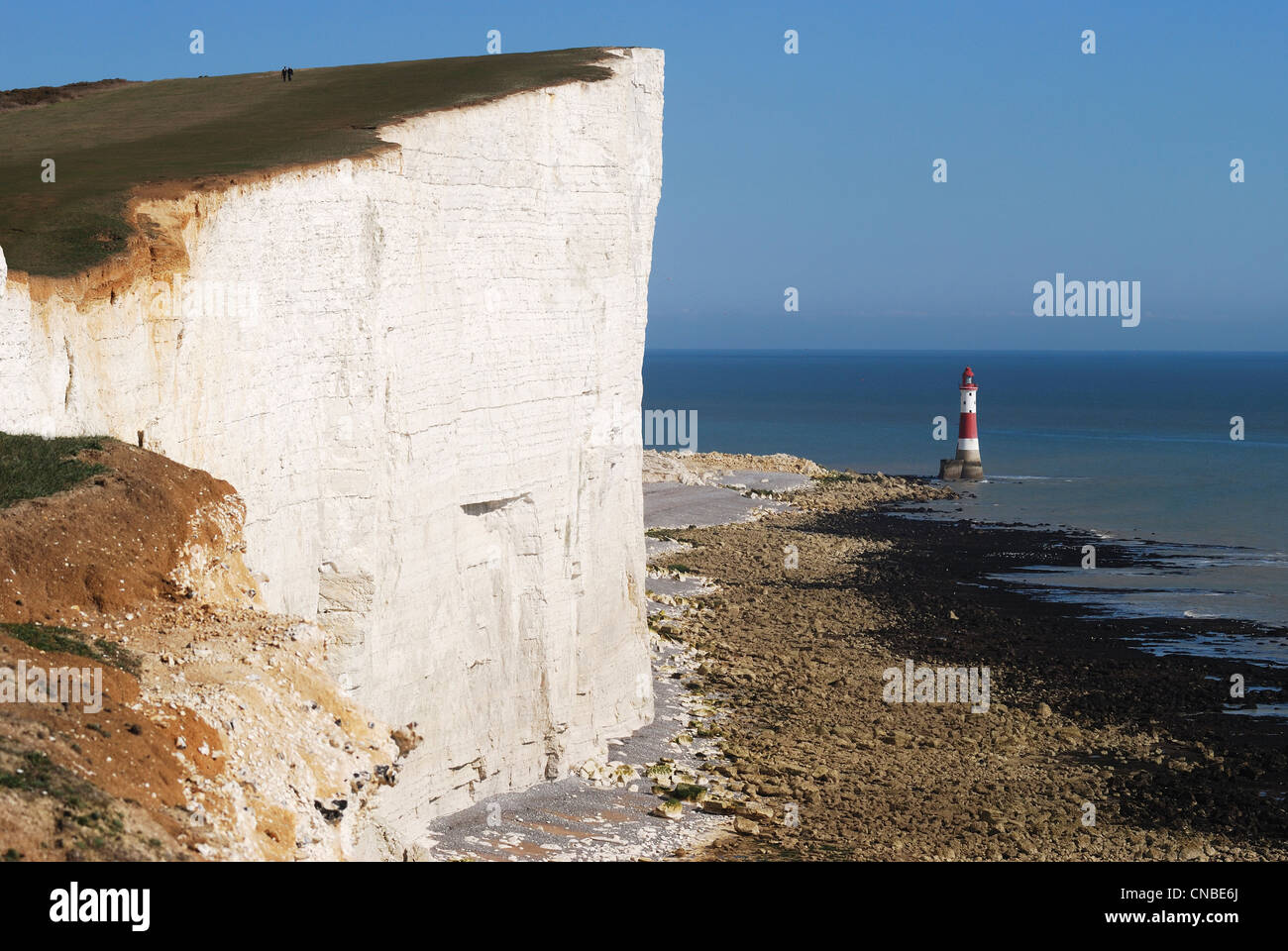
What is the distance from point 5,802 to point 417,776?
1128 cm

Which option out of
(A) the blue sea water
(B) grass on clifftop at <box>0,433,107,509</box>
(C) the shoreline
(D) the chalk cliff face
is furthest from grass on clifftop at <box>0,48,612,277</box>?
(A) the blue sea water

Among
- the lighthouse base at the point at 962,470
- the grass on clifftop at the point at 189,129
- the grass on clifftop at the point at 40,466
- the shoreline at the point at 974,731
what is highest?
the grass on clifftop at the point at 189,129

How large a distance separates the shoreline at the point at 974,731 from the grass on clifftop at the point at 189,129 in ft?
36.1

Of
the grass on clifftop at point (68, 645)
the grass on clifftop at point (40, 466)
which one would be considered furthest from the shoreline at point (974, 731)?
the grass on clifftop at point (68, 645)

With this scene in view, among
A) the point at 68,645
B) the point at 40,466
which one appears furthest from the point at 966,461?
the point at 68,645

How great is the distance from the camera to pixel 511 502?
2022 centimetres

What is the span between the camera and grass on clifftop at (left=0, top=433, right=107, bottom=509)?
37.0ft

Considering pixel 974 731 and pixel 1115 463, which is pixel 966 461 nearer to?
pixel 1115 463

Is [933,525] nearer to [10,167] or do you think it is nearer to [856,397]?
[10,167]

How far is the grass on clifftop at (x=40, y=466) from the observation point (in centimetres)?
1128

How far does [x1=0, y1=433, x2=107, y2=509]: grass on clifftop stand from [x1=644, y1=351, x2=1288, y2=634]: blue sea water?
27655 millimetres

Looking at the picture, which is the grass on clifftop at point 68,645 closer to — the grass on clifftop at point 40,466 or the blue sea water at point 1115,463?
the grass on clifftop at point 40,466

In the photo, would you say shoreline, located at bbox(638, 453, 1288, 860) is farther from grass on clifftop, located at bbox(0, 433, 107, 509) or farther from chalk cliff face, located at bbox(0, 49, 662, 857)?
grass on clifftop, located at bbox(0, 433, 107, 509)

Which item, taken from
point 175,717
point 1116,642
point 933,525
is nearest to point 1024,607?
point 1116,642
